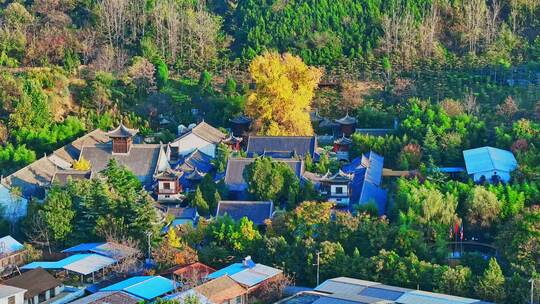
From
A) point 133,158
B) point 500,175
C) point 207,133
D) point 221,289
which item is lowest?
point 221,289

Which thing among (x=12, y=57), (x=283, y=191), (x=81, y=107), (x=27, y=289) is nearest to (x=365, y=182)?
(x=283, y=191)

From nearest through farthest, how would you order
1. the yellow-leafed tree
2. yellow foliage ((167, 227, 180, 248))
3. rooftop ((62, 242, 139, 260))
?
yellow foliage ((167, 227, 180, 248)) < rooftop ((62, 242, 139, 260)) < the yellow-leafed tree

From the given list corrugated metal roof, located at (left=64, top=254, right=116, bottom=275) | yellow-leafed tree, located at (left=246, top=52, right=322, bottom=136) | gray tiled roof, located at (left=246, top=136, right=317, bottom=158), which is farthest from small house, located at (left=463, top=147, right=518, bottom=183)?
corrugated metal roof, located at (left=64, top=254, right=116, bottom=275)

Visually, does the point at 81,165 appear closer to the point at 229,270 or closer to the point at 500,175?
the point at 229,270

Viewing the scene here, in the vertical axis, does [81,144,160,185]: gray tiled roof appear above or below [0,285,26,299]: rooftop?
above

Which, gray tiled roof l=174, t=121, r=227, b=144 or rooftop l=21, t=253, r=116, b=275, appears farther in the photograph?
gray tiled roof l=174, t=121, r=227, b=144

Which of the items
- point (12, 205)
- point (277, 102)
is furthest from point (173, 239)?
point (277, 102)

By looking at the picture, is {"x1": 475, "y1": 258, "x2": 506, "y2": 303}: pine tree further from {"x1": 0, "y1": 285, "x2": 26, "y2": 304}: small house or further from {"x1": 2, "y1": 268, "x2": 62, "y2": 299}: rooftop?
{"x1": 0, "y1": 285, "x2": 26, "y2": 304}: small house
